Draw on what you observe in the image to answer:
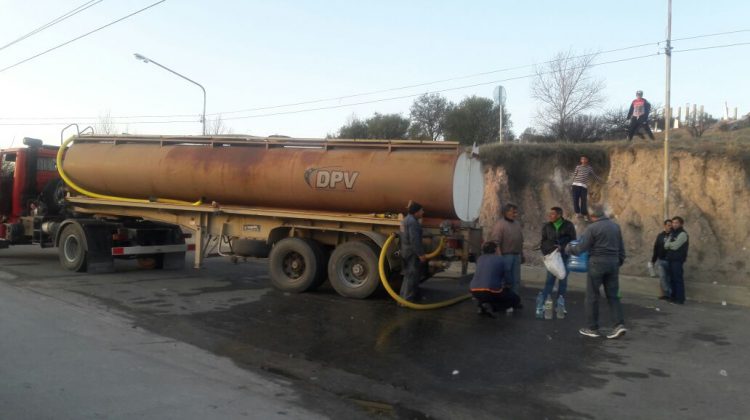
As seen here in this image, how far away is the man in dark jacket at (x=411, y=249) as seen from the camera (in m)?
9.48

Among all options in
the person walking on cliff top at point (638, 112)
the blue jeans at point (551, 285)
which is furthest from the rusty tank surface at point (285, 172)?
the person walking on cliff top at point (638, 112)

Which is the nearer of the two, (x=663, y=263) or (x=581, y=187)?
(x=663, y=263)

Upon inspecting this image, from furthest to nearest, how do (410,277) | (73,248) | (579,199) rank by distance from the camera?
(579,199)
(73,248)
(410,277)

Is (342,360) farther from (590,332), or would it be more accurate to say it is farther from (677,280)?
(677,280)

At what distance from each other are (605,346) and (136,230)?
9825mm

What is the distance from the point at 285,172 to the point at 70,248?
5766 mm

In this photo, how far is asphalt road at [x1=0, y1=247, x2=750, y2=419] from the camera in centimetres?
535

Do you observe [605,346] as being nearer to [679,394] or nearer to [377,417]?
[679,394]

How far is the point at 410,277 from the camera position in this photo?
388 inches

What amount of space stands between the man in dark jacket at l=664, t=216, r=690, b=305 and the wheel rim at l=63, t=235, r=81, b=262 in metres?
11.6

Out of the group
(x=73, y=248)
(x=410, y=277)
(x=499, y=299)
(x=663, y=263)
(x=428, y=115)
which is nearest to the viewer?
(x=499, y=299)

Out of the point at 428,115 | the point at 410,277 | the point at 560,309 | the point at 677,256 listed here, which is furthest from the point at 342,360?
the point at 428,115

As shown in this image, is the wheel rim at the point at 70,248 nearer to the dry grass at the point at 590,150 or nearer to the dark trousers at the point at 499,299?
the dark trousers at the point at 499,299

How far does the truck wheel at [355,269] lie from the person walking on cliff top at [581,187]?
22.1ft
